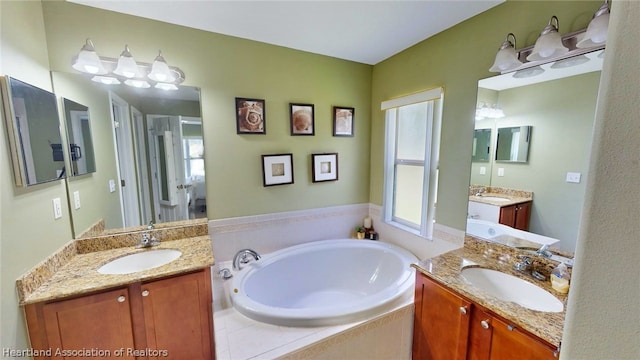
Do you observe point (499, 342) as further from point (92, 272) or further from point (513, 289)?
Answer: point (92, 272)

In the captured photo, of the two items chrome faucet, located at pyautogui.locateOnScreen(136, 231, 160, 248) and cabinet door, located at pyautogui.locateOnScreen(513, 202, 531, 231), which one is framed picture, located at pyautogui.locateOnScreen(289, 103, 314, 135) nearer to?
chrome faucet, located at pyautogui.locateOnScreen(136, 231, 160, 248)

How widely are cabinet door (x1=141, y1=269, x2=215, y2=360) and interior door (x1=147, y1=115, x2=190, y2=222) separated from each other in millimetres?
685

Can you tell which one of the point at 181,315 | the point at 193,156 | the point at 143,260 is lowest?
the point at 181,315

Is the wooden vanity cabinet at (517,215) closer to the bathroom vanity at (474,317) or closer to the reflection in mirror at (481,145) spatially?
the bathroom vanity at (474,317)

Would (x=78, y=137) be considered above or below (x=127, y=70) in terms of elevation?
below

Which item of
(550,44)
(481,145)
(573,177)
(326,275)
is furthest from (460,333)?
(550,44)

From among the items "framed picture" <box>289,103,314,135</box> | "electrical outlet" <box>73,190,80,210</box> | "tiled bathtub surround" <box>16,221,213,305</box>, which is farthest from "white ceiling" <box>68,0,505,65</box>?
"tiled bathtub surround" <box>16,221,213,305</box>

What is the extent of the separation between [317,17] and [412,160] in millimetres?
1484

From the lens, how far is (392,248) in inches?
94.8

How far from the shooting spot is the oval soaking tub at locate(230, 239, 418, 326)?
2.00 metres

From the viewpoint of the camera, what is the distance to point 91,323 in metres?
1.34

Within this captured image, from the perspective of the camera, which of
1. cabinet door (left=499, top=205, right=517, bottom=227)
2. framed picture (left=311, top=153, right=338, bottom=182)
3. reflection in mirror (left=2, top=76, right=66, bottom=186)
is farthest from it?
framed picture (left=311, top=153, right=338, bottom=182)

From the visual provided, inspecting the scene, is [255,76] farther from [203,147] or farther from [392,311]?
[392,311]

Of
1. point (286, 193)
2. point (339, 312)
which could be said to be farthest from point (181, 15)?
point (339, 312)
